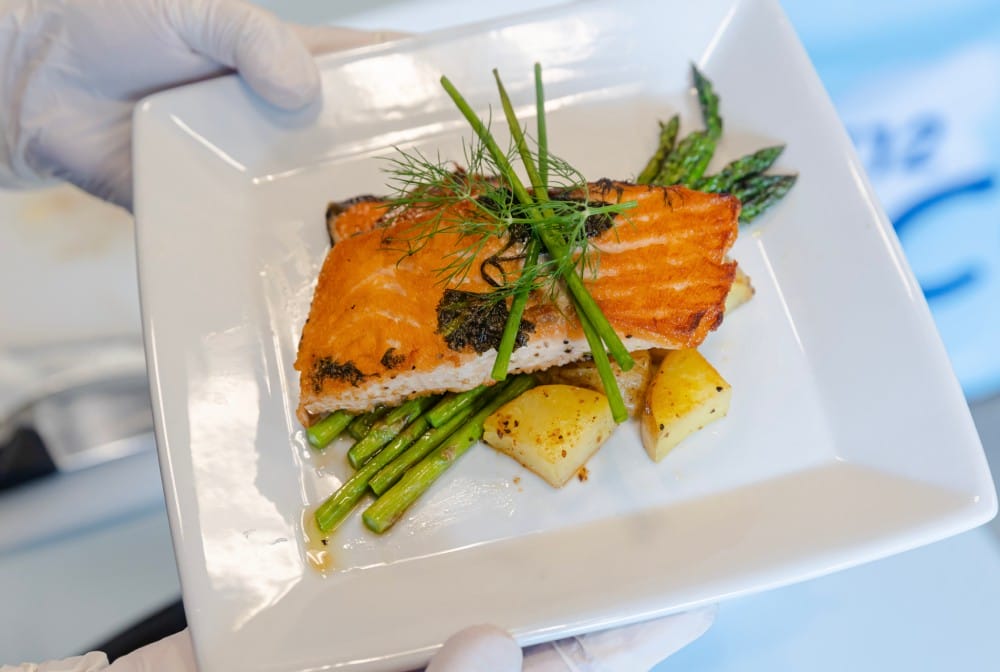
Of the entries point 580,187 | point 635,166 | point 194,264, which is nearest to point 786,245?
point 635,166

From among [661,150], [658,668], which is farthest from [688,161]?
[658,668]

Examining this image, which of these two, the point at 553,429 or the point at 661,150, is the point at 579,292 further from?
the point at 661,150

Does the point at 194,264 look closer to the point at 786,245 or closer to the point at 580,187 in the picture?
the point at 580,187

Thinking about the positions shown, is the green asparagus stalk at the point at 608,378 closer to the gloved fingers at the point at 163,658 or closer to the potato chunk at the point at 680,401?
the potato chunk at the point at 680,401

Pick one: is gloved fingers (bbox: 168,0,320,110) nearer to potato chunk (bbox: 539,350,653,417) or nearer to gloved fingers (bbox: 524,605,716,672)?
potato chunk (bbox: 539,350,653,417)

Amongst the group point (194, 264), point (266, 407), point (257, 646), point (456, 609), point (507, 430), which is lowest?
point (456, 609)

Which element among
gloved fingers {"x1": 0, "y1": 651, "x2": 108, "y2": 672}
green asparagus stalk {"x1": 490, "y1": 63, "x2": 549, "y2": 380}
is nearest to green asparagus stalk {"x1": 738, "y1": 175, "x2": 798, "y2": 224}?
green asparagus stalk {"x1": 490, "y1": 63, "x2": 549, "y2": 380}
